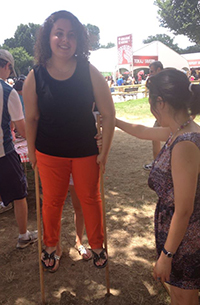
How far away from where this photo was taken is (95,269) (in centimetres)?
285

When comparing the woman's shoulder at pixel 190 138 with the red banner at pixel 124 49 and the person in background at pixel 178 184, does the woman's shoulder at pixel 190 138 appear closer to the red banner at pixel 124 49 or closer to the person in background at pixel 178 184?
the person in background at pixel 178 184

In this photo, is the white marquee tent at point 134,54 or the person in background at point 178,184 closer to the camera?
the person in background at point 178,184

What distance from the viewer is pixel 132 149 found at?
754cm

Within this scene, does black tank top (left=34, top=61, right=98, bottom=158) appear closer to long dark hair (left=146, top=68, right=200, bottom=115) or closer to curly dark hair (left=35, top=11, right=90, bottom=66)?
curly dark hair (left=35, top=11, right=90, bottom=66)

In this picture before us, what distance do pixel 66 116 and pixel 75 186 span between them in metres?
0.62

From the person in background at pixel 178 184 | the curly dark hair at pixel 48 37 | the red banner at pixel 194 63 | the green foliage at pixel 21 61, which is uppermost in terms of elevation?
the green foliage at pixel 21 61

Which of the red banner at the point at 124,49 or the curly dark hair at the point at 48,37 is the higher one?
the red banner at the point at 124,49

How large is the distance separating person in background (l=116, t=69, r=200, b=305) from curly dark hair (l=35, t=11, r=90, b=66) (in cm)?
89

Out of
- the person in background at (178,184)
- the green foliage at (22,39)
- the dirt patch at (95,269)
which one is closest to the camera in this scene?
the person in background at (178,184)

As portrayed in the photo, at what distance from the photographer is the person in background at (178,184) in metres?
1.43

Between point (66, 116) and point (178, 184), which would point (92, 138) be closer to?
point (66, 116)

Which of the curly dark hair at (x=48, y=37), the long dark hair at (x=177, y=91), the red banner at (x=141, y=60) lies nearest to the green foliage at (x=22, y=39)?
the red banner at (x=141, y=60)

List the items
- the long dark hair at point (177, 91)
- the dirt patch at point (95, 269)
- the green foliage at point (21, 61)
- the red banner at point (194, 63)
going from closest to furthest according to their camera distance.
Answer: the long dark hair at point (177, 91) → the dirt patch at point (95, 269) → the red banner at point (194, 63) → the green foliage at point (21, 61)

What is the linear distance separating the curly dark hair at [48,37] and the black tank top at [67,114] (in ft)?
0.35
